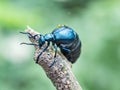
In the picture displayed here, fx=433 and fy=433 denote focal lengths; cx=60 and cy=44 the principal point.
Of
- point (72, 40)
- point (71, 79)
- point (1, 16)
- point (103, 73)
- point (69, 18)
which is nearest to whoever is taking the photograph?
point (71, 79)

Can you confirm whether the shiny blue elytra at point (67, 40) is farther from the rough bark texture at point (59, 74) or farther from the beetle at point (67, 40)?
Result: the rough bark texture at point (59, 74)

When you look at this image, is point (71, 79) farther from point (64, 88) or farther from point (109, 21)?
point (109, 21)

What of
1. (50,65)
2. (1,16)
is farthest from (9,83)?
(50,65)

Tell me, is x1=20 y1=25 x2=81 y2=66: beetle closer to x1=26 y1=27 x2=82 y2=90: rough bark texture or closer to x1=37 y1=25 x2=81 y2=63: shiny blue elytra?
x1=37 y1=25 x2=81 y2=63: shiny blue elytra

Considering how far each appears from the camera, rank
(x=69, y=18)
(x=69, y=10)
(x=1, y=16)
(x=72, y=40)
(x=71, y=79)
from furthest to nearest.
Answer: (x=69, y=10) → (x=69, y=18) → (x=1, y=16) → (x=72, y=40) → (x=71, y=79)

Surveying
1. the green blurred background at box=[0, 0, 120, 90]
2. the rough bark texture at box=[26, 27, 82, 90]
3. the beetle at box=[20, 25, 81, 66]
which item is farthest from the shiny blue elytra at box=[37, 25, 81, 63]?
the green blurred background at box=[0, 0, 120, 90]

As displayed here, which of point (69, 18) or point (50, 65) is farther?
point (69, 18)

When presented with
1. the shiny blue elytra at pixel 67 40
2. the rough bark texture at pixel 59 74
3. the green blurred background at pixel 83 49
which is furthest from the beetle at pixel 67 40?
the green blurred background at pixel 83 49

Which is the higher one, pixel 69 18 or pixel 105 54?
pixel 69 18

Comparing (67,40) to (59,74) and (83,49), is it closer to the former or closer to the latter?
(59,74)
